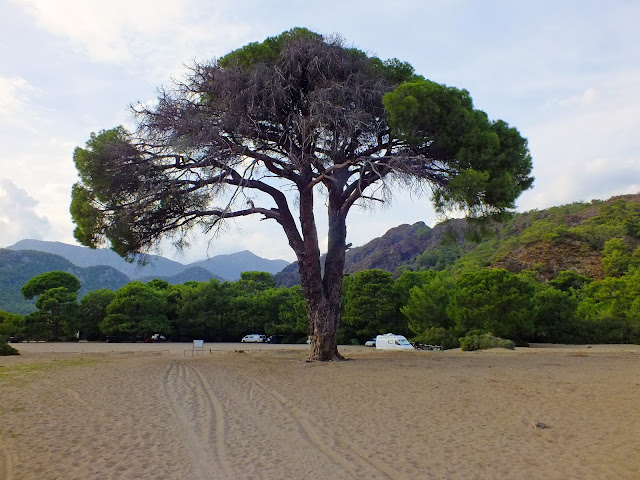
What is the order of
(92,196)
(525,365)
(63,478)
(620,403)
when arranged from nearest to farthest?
(63,478), (620,403), (525,365), (92,196)

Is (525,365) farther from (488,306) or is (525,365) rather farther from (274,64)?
(488,306)

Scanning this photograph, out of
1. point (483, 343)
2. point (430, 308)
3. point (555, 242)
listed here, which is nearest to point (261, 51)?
point (483, 343)

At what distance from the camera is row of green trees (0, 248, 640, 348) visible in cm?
2670

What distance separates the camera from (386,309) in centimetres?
3900

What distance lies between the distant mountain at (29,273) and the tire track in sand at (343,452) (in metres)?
68.4

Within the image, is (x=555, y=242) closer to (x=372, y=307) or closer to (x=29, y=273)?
(x=372, y=307)

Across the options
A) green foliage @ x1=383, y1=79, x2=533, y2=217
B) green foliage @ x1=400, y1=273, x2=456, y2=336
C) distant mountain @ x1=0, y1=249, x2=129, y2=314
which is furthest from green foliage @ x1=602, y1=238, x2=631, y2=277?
distant mountain @ x1=0, y1=249, x2=129, y2=314

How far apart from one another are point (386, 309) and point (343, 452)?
34.2m

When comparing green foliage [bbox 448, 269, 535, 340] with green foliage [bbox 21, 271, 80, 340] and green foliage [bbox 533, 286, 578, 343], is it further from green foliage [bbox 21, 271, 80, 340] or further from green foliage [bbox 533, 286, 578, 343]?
green foliage [bbox 21, 271, 80, 340]

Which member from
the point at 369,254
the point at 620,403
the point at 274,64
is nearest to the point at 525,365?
the point at 620,403

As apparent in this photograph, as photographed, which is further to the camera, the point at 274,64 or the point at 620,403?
the point at 274,64

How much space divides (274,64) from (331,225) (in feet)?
17.2

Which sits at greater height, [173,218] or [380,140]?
[380,140]

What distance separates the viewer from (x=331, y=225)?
48.9 feet
